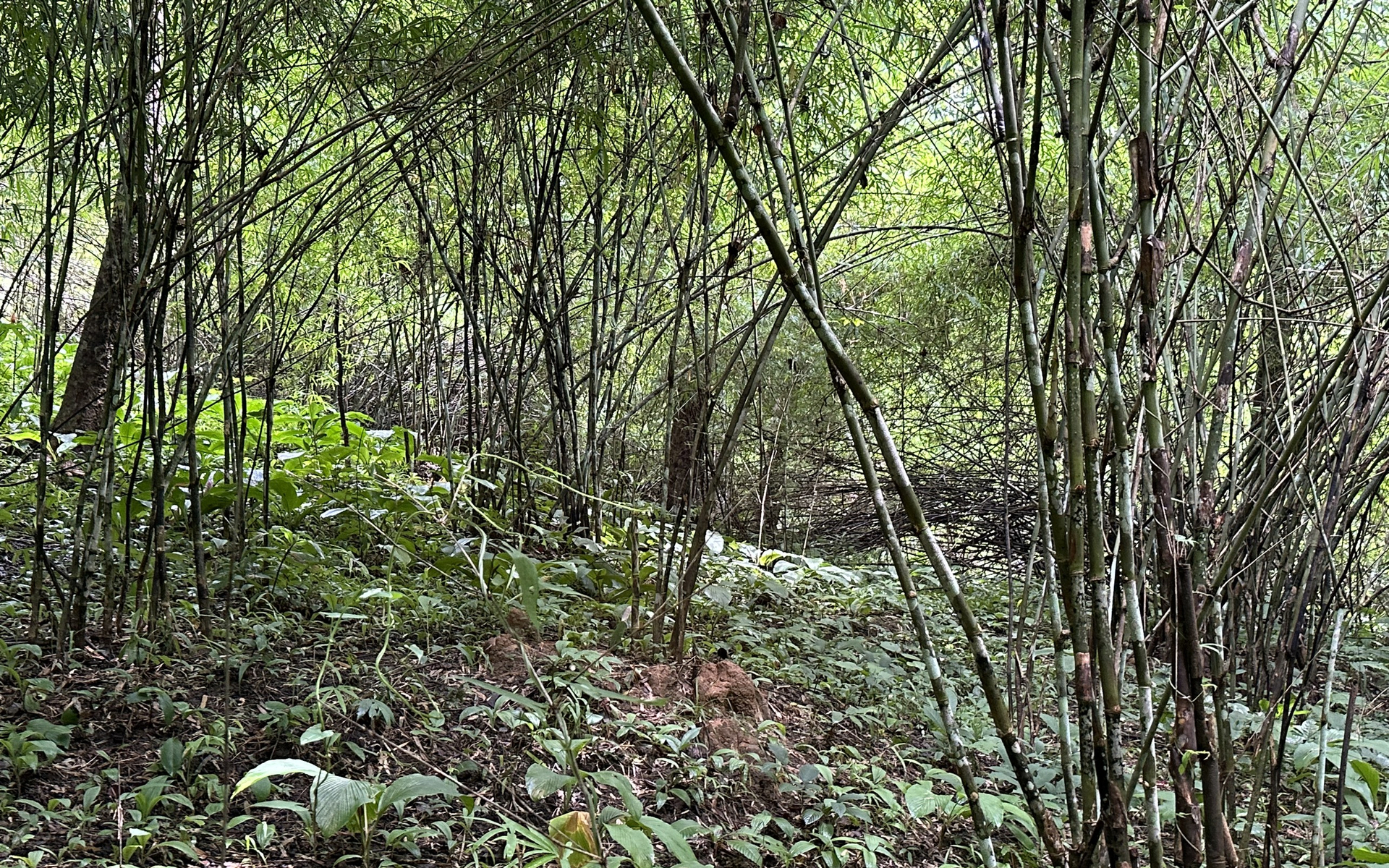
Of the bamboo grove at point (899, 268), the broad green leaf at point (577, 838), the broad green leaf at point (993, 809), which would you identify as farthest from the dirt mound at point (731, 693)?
the broad green leaf at point (577, 838)

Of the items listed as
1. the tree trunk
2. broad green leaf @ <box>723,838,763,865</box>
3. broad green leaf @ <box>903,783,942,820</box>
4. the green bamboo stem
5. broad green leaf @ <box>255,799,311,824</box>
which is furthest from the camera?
the tree trunk

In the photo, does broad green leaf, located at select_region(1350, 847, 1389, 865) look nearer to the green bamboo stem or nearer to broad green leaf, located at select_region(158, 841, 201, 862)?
the green bamboo stem

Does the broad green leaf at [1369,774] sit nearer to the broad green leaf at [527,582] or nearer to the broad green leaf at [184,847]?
the broad green leaf at [527,582]

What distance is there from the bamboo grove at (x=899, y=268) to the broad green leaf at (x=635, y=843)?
0.38m

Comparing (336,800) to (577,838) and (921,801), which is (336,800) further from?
(921,801)

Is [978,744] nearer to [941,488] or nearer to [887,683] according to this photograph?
[887,683]

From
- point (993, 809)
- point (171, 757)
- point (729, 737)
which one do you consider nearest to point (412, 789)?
point (171, 757)

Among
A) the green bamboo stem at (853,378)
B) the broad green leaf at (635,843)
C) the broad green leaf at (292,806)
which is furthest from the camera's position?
the broad green leaf at (292,806)

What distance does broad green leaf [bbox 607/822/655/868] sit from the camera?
104cm

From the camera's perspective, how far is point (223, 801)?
1220mm

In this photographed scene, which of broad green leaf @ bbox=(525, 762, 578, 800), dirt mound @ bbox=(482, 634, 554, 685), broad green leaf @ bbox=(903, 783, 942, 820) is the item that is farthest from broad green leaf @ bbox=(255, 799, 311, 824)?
broad green leaf @ bbox=(903, 783, 942, 820)

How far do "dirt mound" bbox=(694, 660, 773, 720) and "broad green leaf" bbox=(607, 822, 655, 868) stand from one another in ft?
2.23

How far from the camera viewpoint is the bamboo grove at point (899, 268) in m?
0.89

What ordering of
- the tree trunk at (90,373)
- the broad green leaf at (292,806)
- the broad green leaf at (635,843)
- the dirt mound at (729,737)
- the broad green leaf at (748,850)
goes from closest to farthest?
the broad green leaf at (635,843), the broad green leaf at (292,806), the broad green leaf at (748,850), the dirt mound at (729,737), the tree trunk at (90,373)
